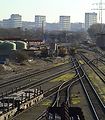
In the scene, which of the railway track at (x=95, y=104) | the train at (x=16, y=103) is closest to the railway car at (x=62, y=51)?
the railway track at (x=95, y=104)

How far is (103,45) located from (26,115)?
93.7m

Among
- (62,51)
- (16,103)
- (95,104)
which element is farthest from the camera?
(62,51)

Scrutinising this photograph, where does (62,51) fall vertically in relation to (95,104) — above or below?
below

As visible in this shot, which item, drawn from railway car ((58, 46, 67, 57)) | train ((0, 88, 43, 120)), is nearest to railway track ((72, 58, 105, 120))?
train ((0, 88, 43, 120))

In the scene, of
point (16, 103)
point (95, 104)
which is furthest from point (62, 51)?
point (16, 103)

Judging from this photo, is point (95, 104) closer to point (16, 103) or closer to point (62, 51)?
point (16, 103)

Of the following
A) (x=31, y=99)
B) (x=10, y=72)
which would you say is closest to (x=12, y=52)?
(x=10, y=72)

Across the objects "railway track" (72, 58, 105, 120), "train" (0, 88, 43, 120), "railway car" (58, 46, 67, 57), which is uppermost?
"train" (0, 88, 43, 120)

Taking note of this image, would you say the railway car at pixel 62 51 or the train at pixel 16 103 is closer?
the train at pixel 16 103

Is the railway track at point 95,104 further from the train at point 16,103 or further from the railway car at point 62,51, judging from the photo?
the railway car at point 62,51

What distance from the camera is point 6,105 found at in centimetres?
2114

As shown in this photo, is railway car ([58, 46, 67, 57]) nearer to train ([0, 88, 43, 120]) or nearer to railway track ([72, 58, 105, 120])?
railway track ([72, 58, 105, 120])

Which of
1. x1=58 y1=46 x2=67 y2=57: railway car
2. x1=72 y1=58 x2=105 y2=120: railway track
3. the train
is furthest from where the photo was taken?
x1=58 y1=46 x2=67 y2=57: railway car

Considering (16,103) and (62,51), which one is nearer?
(16,103)
